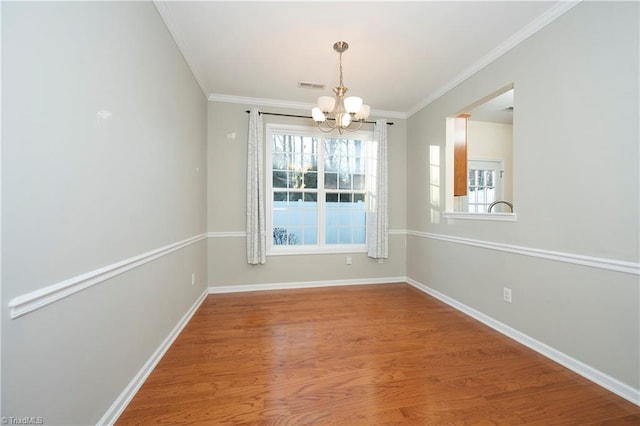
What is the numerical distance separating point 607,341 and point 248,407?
94.0 inches

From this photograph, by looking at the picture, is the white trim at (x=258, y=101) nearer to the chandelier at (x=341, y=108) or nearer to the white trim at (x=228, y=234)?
the chandelier at (x=341, y=108)

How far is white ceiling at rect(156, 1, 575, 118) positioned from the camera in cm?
202

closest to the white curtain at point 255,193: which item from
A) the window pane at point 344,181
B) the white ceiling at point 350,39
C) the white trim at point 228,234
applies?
the white trim at point 228,234

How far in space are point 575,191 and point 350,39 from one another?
87.2 inches

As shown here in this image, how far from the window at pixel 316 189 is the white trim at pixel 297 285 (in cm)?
50

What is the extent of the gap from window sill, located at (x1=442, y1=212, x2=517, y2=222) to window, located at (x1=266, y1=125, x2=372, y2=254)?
4.42 feet

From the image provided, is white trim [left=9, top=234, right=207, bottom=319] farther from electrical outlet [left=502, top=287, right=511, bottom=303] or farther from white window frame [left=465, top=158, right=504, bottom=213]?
white window frame [left=465, top=158, right=504, bottom=213]

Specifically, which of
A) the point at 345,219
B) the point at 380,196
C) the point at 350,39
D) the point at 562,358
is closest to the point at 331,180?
the point at 345,219

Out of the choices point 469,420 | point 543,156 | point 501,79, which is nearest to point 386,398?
point 469,420

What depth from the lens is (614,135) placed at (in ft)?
5.53

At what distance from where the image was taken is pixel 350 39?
237 cm

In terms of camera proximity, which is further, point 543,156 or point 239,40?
point 239,40

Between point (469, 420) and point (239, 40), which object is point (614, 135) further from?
point (239, 40)

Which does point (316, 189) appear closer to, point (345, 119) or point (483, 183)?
point (345, 119)
